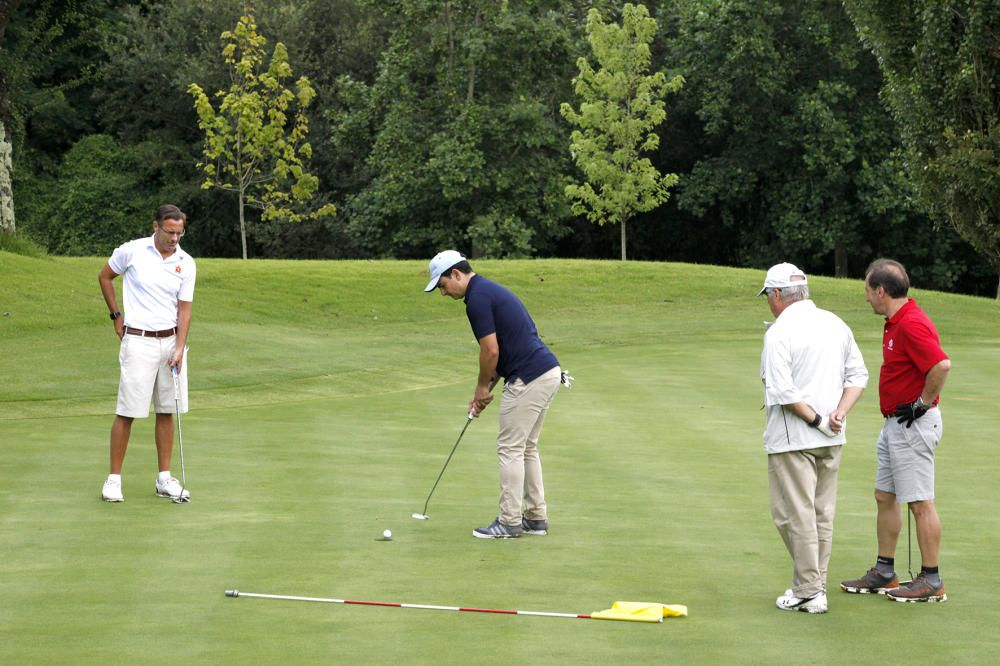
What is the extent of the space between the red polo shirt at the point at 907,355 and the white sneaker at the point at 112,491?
5638mm

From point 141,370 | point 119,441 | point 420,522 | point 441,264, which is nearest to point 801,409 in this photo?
point 441,264

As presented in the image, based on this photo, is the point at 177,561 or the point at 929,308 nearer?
the point at 177,561

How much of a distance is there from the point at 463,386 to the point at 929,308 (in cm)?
1700

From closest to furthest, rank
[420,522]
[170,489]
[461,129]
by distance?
[420,522]
[170,489]
[461,129]

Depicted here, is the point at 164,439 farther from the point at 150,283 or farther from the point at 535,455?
the point at 535,455

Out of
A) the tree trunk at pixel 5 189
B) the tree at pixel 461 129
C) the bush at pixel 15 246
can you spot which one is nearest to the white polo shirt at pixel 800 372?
the bush at pixel 15 246

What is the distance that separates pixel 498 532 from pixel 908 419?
2.91 metres

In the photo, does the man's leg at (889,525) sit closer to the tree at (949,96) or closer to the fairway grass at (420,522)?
the fairway grass at (420,522)

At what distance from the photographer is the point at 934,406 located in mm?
8109

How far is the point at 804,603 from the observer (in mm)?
7652

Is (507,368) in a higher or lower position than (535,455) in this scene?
higher

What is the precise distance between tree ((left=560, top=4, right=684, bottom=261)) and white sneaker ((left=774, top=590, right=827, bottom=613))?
140 feet

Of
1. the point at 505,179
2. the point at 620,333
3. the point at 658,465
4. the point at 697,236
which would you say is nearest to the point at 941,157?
the point at 620,333

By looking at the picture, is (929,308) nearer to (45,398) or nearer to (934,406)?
(45,398)
